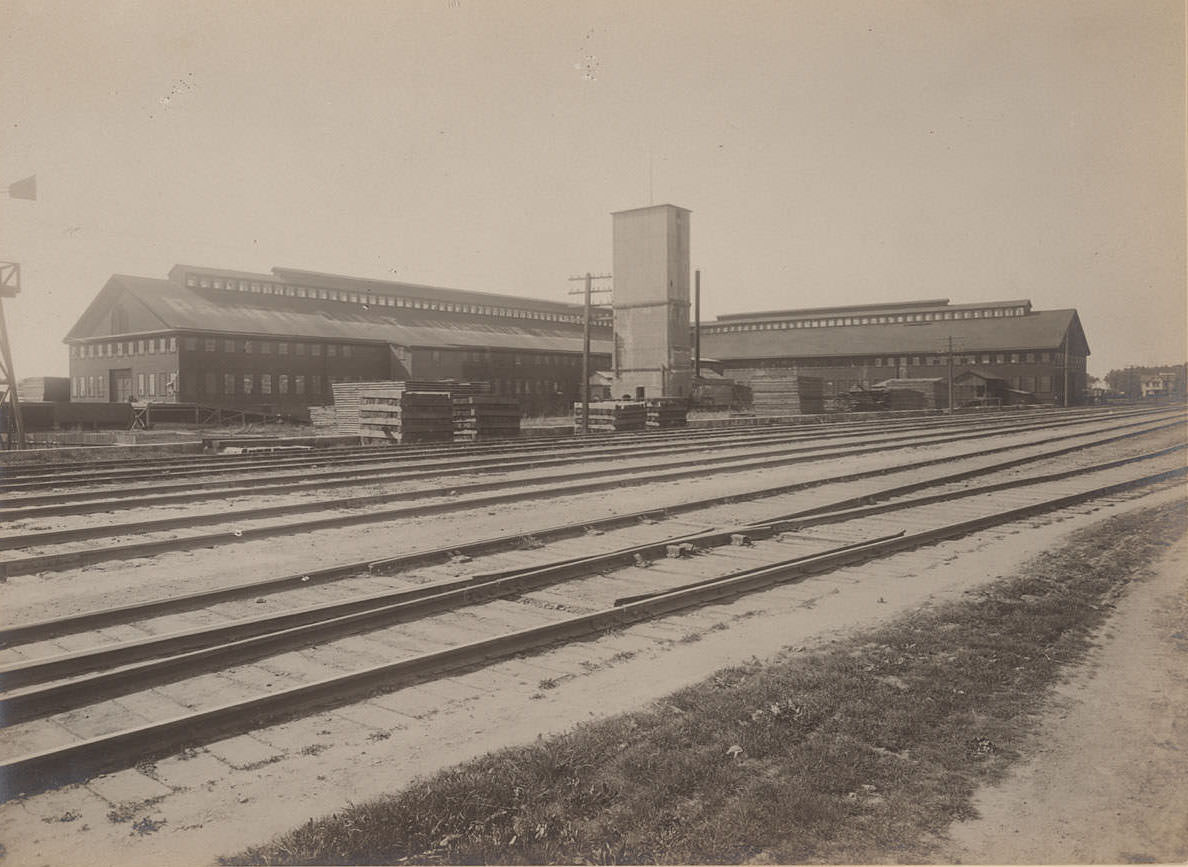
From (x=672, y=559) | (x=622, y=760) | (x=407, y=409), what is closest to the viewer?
(x=622, y=760)

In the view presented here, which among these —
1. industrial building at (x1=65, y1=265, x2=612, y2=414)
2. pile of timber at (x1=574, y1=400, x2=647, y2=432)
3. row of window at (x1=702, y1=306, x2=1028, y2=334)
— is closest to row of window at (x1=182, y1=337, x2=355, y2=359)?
industrial building at (x1=65, y1=265, x2=612, y2=414)

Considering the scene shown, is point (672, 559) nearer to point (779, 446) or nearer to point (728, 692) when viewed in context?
point (728, 692)

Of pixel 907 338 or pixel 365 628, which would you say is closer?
pixel 365 628

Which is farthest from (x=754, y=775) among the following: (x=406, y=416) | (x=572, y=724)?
(x=406, y=416)

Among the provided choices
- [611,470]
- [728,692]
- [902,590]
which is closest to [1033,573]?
[902,590]

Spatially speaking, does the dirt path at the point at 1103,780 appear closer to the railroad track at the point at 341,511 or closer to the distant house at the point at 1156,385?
the railroad track at the point at 341,511

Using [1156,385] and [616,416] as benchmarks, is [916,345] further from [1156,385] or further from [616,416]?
[616,416]

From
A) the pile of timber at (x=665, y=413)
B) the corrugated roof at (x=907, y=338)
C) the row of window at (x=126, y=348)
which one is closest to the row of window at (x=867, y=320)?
the corrugated roof at (x=907, y=338)
